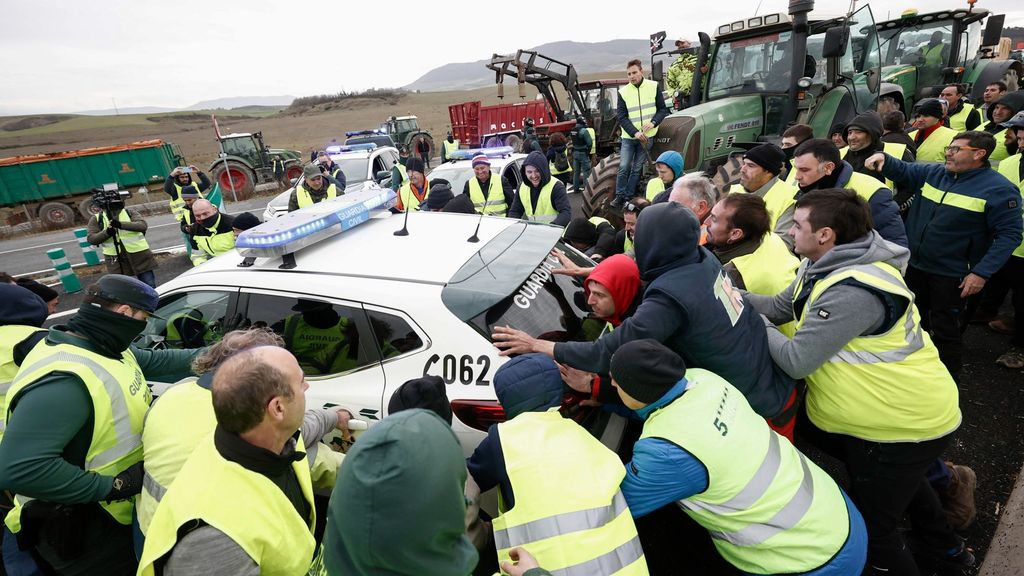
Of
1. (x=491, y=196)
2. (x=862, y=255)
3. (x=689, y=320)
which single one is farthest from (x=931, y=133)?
(x=689, y=320)

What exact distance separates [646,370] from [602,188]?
6259mm

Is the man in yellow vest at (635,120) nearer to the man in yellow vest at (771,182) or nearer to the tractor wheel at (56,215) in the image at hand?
the man in yellow vest at (771,182)

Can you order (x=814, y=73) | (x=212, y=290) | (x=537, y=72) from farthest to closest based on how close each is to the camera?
(x=537, y=72) → (x=814, y=73) → (x=212, y=290)

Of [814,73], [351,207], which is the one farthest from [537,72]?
[351,207]

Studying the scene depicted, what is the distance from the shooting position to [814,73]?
6.45m

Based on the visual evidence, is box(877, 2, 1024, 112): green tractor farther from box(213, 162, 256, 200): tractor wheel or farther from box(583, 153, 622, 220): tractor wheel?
box(213, 162, 256, 200): tractor wheel

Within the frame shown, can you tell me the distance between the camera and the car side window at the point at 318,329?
247 cm

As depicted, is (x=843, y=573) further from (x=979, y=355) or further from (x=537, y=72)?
(x=537, y=72)

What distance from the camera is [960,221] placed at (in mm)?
3641

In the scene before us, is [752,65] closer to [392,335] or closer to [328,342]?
[392,335]

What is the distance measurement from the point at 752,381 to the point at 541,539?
117 centimetres

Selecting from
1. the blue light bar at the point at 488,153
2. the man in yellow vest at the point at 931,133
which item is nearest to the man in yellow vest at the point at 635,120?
the man in yellow vest at the point at 931,133

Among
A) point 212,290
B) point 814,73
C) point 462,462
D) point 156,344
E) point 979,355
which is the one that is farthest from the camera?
point 814,73

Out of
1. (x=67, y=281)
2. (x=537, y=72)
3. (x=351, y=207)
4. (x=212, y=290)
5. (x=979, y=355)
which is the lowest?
(x=979, y=355)
